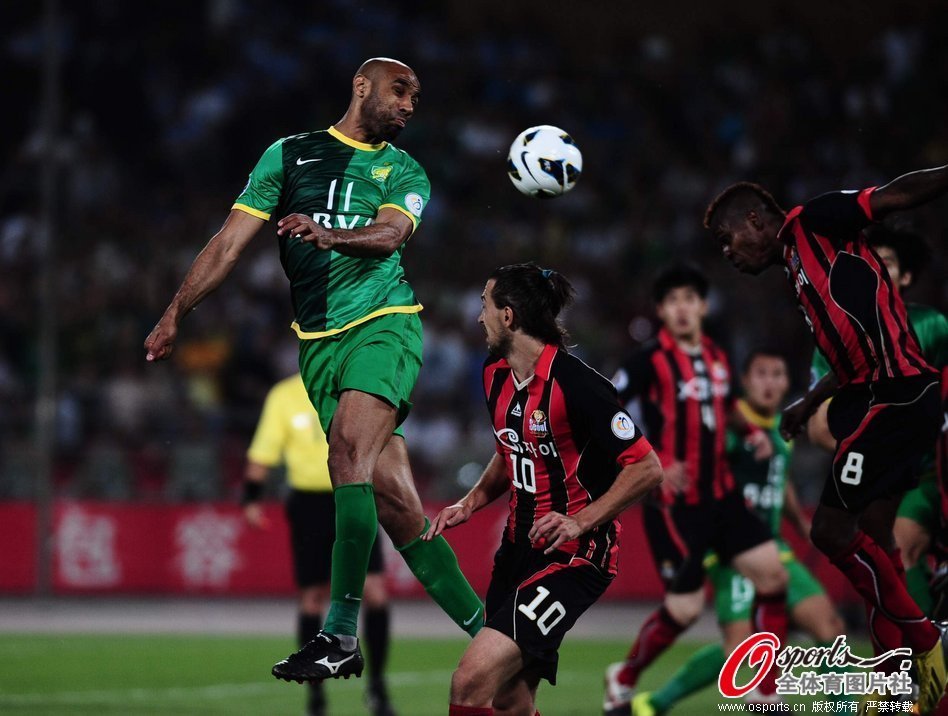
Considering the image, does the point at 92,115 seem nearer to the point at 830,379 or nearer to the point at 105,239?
the point at 105,239

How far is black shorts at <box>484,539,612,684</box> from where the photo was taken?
611 cm

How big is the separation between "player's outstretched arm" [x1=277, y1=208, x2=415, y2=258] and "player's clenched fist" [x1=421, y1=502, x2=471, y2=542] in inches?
43.1

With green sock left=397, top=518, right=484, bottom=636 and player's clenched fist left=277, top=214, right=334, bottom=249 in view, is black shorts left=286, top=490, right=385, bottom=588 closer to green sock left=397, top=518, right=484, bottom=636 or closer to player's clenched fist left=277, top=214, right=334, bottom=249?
green sock left=397, top=518, right=484, bottom=636

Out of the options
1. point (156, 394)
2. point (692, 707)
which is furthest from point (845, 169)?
point (692, 707)

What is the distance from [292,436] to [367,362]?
14.8 feet

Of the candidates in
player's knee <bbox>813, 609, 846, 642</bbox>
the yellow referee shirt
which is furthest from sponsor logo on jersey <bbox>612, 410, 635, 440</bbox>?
the yellow referee shirt

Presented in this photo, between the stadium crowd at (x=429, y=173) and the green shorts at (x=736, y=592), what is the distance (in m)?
6.29

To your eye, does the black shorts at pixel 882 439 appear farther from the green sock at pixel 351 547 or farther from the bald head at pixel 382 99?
the bald head at pixel 382 99

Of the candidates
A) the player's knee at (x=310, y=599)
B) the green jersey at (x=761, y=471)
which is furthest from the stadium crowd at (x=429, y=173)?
the player's knee at (x=310, y=599)

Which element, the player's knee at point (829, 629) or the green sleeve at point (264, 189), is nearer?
the green sleeve at point (264, 189)

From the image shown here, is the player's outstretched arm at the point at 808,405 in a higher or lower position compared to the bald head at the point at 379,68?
lower

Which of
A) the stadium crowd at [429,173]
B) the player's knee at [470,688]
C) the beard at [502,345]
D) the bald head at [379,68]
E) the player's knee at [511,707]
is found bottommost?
the player's knee at [511,707]

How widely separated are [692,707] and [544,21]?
13.6 metres

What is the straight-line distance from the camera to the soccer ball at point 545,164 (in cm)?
702
